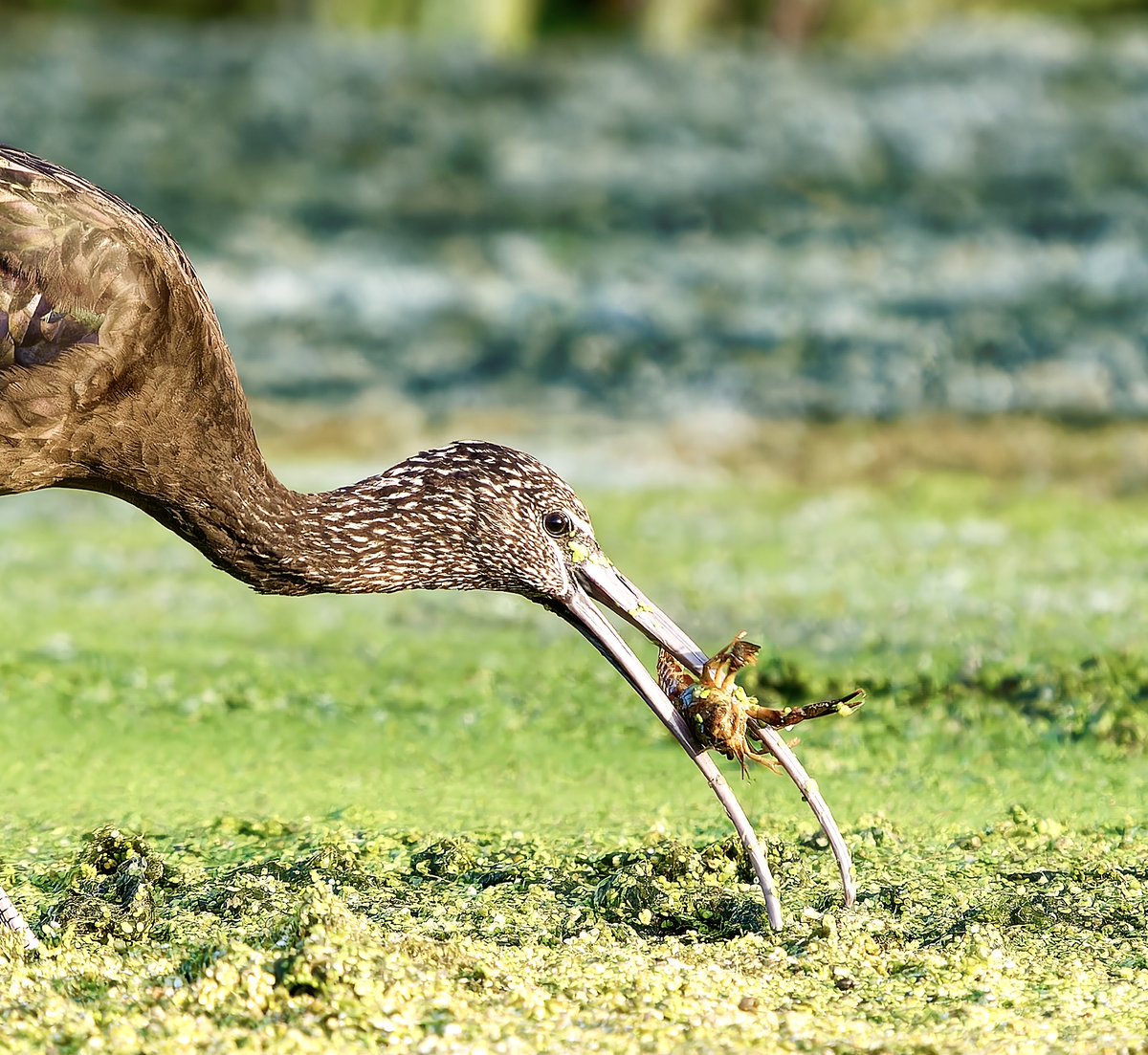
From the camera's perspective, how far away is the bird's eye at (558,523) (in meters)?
4.91

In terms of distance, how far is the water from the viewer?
484 inches

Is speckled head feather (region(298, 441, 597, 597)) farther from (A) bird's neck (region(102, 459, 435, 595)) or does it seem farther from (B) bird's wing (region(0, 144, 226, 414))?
(B) bird's wing (region(0, 144, 226, 414))

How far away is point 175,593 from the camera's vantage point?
7.83 metres

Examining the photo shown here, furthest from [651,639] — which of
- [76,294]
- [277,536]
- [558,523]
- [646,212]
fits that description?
[646,212]

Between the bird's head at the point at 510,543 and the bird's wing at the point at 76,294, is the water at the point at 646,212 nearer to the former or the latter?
the bird's head at the point at 510,543

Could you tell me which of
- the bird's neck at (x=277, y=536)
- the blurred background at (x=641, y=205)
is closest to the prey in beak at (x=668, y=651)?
the bird's neck at (x=277, y=536)

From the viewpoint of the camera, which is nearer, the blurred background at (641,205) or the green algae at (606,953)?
the green algae at (606,953)

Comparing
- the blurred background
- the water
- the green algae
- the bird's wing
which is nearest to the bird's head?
the green algae

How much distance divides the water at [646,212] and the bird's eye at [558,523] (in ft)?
22.7

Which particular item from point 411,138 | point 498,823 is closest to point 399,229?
point 411,138

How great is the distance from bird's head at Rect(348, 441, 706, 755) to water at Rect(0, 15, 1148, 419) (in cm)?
675

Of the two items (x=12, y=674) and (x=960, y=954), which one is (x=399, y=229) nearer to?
(x=12, y=674)

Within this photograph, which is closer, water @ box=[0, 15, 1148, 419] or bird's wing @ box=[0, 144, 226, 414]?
bird's wing @ box=[0, 144, 226, 414]

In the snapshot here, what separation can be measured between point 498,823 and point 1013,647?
97.8 inches
